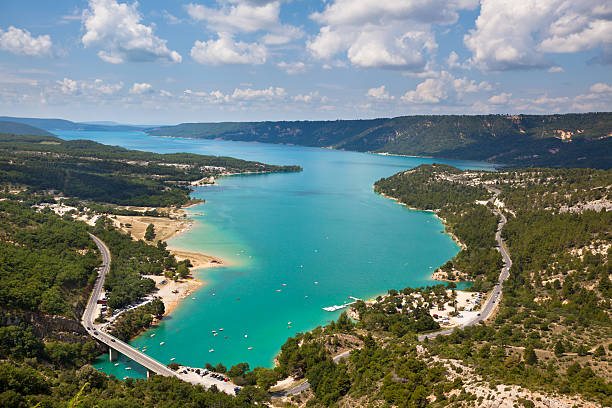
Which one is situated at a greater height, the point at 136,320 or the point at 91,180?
the point at 91,180

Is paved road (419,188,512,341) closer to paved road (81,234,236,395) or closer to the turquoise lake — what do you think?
the turquoise lake

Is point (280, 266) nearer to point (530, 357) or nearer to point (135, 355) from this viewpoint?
point (135, 355)

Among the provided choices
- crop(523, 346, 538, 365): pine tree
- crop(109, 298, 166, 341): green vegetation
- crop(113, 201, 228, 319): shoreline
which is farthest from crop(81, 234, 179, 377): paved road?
crop(523, 346, 538, 365): pine tree

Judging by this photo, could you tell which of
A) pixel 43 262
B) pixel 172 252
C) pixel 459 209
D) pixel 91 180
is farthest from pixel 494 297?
pixel 91 180

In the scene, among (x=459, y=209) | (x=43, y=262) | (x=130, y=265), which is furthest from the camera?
(x=459, y=209)

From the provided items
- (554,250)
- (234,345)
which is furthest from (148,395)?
(554,250)

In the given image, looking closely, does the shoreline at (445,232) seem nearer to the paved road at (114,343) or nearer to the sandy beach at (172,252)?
the sandy beach at (172,252)

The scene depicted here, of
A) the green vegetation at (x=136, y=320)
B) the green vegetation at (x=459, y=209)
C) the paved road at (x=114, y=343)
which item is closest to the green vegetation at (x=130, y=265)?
the paved road at (x=114, y=343)

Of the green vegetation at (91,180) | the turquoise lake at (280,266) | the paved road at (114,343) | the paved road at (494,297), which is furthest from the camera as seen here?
the green vegetation at (91,180)

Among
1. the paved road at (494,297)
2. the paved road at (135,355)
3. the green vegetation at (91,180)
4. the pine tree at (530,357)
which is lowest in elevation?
the paved road at (135,355)

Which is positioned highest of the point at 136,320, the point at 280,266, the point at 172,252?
the point at 172,252
